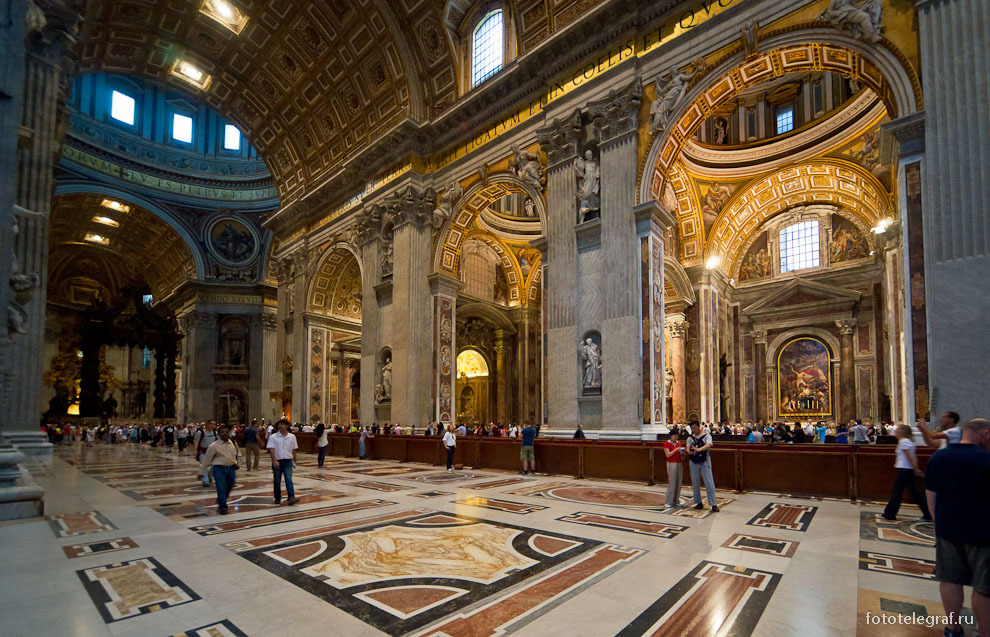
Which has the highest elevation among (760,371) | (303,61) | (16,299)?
(303,61)

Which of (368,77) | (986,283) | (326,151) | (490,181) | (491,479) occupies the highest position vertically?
(368,77)

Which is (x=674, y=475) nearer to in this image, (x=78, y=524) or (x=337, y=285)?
(x=78, y=524)

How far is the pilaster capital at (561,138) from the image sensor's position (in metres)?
14.6

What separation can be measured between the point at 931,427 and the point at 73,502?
12624 millimetres

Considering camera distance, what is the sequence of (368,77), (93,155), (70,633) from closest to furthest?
1. (70,633)
2. (368,77)
3. (93,155)

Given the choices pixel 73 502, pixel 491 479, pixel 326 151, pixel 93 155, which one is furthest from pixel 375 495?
pixel 93 155

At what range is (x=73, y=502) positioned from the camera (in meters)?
7.54

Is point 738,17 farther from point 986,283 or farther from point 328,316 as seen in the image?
point 328,316

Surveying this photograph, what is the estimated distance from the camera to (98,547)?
4977 mm

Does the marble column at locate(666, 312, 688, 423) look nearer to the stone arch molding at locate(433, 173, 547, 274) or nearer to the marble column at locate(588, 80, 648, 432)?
the stone arch molding at locate(433, 173, 547, 274)

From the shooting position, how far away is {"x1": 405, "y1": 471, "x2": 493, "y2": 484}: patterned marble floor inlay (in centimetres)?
1048

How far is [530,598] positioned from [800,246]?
2273cm

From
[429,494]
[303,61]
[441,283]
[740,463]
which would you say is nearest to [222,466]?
[429,494]

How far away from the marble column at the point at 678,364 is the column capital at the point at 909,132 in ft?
36.4
